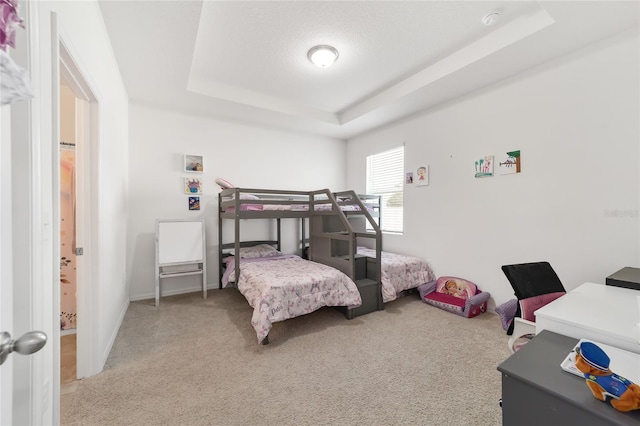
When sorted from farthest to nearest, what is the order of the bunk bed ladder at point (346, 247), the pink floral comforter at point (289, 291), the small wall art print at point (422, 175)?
1. the small wall art print at point (422, 175)
2. the bunk bed ladder at point (346, 247)
3. the pink floral comforter at point (289, 291)

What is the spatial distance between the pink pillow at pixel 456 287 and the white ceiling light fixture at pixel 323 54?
280 cm

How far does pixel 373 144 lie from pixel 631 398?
13.6 ft

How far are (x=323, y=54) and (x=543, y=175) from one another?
2.39 m

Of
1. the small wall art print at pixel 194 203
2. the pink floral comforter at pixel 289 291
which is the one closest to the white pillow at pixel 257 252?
the pink floral comforter at pixel 289 291

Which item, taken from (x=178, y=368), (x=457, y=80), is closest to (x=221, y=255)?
(x=178, y=368)

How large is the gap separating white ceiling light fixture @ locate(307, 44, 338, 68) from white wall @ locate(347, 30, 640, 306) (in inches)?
65.7

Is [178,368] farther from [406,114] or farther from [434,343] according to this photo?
[406,114]

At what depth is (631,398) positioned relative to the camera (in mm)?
698

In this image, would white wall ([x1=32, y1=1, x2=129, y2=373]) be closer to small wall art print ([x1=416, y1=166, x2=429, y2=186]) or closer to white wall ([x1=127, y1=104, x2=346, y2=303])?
white wall ([x1=127, y1=104, x2=346, y2=303])

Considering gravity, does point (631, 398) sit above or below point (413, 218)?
below

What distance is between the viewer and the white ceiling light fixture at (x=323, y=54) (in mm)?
2512

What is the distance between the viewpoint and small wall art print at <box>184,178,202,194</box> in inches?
145

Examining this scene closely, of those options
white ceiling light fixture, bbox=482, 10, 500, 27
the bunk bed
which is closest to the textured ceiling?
white ceiling light fixture, bbox=482, 10, 500, 27

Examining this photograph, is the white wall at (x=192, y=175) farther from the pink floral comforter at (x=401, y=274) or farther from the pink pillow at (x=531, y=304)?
the pink pillow at (x=531, y=304)
